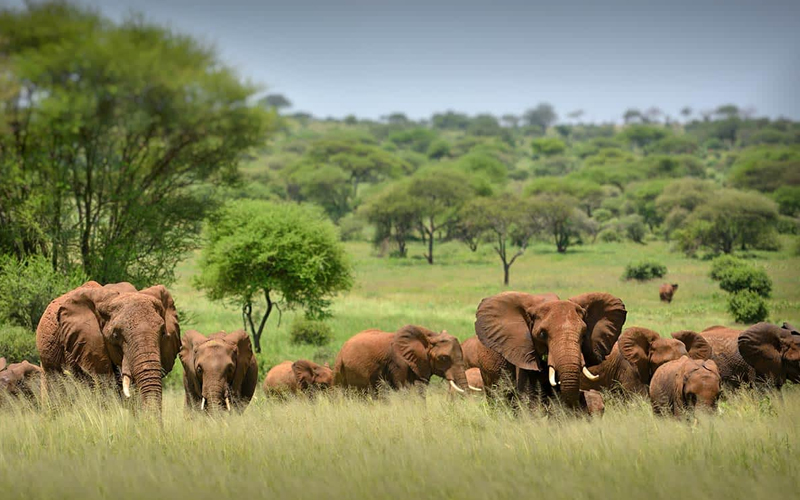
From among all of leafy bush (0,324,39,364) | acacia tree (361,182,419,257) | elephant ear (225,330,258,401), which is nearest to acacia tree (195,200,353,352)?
leafy bush (0,324,39,364)

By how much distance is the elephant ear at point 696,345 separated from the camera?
12018mm

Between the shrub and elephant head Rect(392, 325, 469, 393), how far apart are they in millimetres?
20667

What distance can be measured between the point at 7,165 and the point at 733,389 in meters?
14.2

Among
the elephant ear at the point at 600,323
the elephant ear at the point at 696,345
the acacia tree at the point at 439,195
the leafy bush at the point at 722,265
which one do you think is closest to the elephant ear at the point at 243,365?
the elephant ear at the point at 600,323

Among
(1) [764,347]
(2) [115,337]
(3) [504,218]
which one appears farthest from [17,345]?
(3) [504,218]

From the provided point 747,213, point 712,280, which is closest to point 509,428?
point 712,280

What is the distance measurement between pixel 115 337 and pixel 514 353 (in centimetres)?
447

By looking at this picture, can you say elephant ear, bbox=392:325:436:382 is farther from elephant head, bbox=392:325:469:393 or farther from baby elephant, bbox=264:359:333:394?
baby elephant, bbox=264:359:333:394

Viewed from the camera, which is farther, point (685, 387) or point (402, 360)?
point (402, 360)

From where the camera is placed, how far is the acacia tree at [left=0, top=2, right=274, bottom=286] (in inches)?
611

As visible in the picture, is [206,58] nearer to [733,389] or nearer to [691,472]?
[733,389]

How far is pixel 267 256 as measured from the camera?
2416cm

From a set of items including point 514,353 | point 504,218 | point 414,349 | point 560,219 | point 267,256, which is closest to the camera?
point 514,353

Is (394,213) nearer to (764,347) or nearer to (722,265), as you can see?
(722,265)
